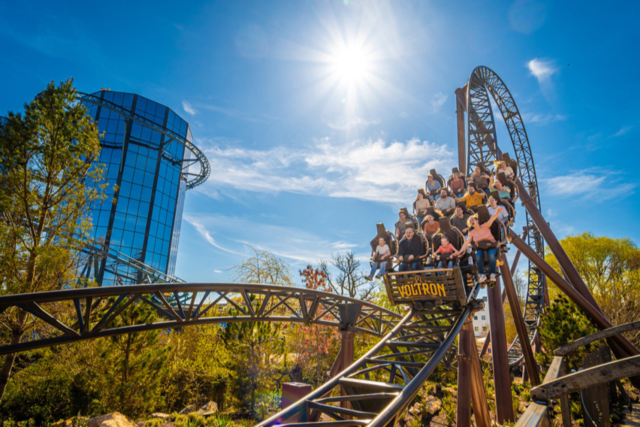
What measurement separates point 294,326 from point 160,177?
23320 mm

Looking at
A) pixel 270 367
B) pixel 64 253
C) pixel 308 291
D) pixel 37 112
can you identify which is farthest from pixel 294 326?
pixel 37 112

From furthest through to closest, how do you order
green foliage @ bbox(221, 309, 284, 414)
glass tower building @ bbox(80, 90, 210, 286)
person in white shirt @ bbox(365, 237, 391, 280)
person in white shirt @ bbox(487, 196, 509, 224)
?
glass tower building @ bbox(80, 90, 210, 286), green foliage @ bbox(221, 309, 284, 414), person in white shirt @ bbox(365, 237, 391, 280), person in white shirt @ bbox(487, 196, 509, 224)

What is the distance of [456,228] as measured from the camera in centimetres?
839

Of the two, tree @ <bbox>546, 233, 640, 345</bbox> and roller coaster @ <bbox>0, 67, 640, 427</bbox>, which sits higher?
tree @ <bbox>546, 233, 640, 345</bbox>

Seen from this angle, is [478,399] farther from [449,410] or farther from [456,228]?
[456,228]

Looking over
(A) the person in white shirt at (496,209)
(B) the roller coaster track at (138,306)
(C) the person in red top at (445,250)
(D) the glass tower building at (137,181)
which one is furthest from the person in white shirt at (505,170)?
(D) the glass tower building at (137,181)

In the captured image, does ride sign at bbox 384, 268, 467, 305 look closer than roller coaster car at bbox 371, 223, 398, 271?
Yes

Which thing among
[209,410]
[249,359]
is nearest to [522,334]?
[249,359]

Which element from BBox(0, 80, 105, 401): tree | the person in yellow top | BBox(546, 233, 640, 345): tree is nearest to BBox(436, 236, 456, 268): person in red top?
the person in yellow top

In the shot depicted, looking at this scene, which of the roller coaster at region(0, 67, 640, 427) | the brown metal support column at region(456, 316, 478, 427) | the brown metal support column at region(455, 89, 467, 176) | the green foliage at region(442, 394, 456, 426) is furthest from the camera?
the brown metal support column at region(455, 89, 467, 176)

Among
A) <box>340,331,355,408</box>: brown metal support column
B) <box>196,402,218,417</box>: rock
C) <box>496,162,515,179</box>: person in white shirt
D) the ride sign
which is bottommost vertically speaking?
<box>196,402,218,417</box>: rock

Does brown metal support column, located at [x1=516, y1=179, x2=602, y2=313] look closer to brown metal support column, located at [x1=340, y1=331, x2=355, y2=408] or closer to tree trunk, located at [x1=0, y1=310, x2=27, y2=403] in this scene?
brown metal support column, located at [x1=340, y1=331, x2=355, y2=408]

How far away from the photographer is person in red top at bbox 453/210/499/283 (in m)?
7.73

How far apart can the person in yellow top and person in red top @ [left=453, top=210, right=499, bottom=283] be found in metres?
1.00
